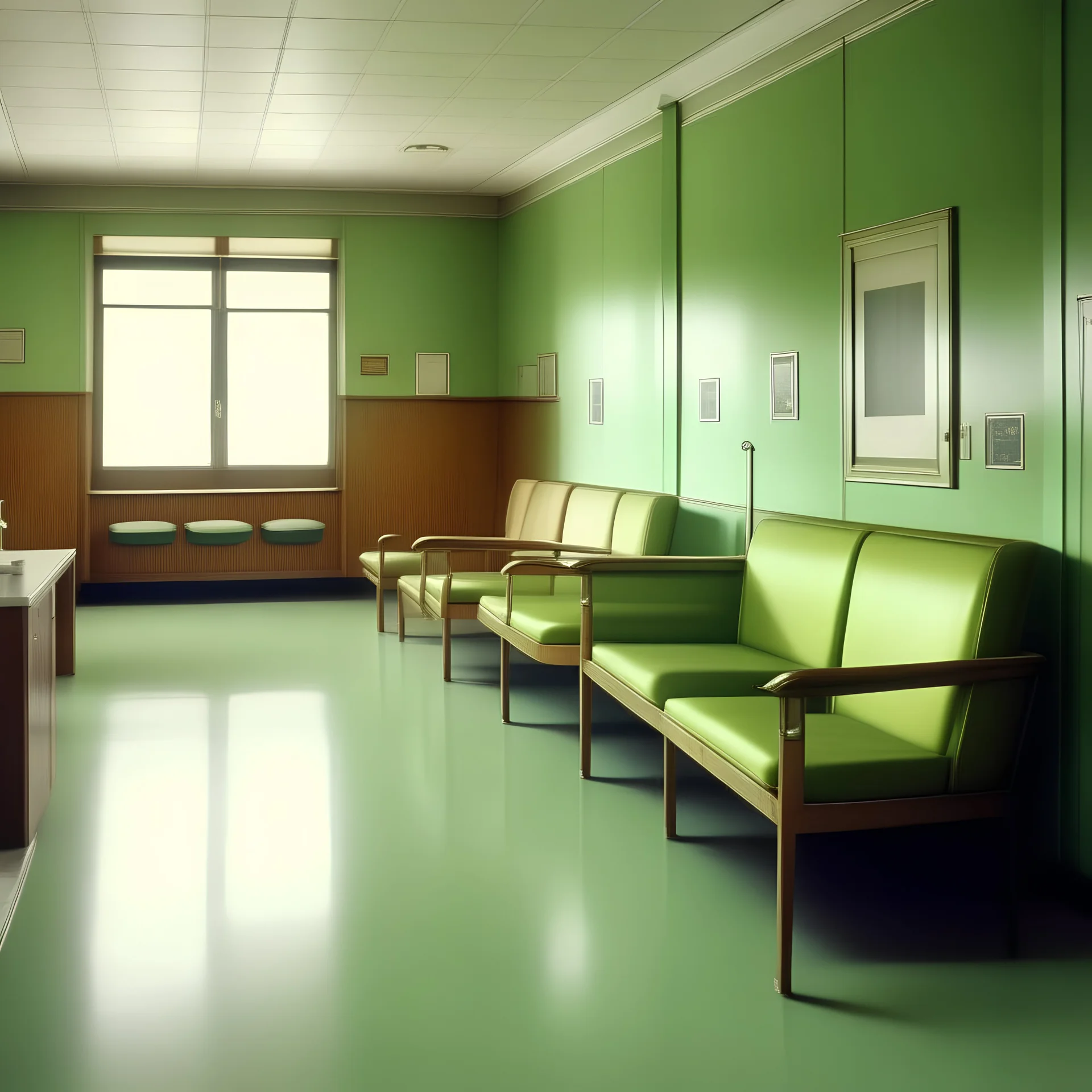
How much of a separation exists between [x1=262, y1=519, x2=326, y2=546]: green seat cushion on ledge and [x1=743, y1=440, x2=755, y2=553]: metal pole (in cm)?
495

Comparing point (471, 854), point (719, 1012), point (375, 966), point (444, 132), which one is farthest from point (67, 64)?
point (719, 1012)

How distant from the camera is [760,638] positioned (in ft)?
15.2

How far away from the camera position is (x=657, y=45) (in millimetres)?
5793

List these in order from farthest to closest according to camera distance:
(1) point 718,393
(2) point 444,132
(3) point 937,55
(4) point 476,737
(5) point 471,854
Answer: (2) point 444,132 → (1) point 718,393 → (4) point 476,737 → (3) point 937,55 → (5) point 471,854

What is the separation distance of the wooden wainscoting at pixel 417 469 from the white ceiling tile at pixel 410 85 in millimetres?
3583

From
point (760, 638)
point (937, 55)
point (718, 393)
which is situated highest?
point (937, 55)

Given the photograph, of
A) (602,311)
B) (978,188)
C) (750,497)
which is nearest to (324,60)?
(602,311)

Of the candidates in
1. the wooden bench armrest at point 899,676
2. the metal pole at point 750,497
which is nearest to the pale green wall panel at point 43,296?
the metal pole at point 750,497

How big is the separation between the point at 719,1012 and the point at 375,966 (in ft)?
2.79

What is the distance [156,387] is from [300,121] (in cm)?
332

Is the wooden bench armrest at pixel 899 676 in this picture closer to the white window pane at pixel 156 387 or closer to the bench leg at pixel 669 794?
the bench leg at pixel 669 794

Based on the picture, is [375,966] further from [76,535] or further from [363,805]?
[76,535]

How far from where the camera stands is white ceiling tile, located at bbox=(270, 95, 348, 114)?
6.75m

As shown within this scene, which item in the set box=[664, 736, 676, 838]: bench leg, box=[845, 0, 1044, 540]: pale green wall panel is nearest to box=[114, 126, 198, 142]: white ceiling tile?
box=[845, 0, 1044, 540]: pale green wall panel
